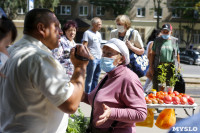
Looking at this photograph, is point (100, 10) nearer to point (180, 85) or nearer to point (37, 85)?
point (180, 85)

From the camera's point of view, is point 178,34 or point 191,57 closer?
A: point 191,57

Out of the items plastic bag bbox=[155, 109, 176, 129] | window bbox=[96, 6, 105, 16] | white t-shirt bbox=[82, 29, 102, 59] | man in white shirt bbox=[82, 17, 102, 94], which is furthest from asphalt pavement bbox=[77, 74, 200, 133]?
window bbox=[96, 6, 105, 16]

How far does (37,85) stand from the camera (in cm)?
191

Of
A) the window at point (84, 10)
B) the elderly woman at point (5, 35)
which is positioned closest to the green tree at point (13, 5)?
the window at point (84, 10)

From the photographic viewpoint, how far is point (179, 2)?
45781mm

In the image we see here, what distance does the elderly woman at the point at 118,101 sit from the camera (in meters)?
2.76

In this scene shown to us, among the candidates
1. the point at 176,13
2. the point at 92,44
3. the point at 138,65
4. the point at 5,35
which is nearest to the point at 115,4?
the point at 176,13

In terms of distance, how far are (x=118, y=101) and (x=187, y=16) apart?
45.5 m

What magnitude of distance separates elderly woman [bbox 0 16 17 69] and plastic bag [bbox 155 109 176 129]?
369cm

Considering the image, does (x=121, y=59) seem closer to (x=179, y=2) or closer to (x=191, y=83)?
(x=191, y=83)

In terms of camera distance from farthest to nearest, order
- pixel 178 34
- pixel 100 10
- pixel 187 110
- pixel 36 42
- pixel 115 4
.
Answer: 1. pixel 100 10
2. pixel 178 34
3. pixel 115 4
4. pixel 187 110
5. pixel 36 42

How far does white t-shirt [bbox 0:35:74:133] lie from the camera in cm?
190

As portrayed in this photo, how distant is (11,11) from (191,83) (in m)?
33.9

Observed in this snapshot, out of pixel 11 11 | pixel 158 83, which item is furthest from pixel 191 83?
pixel 11 11
